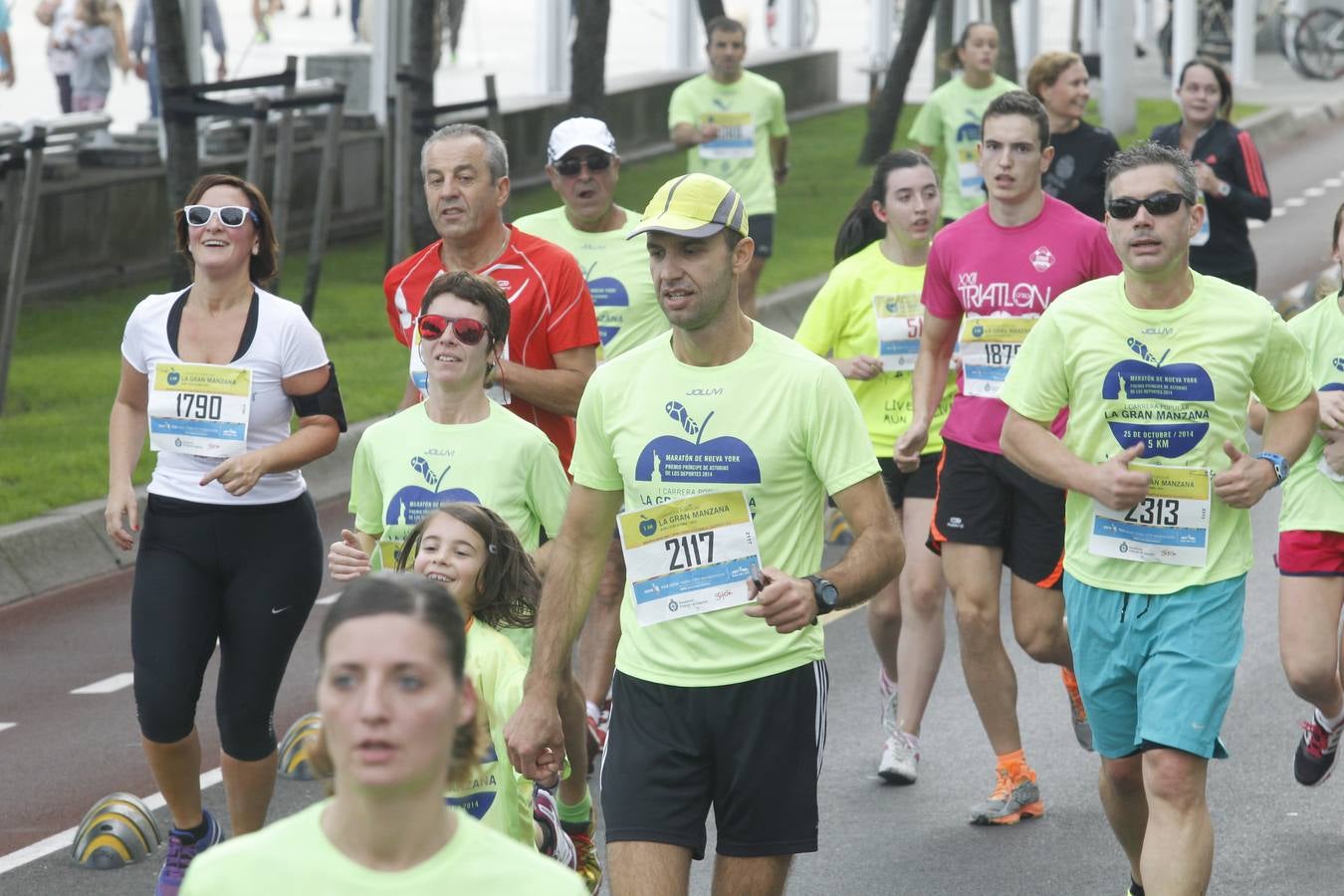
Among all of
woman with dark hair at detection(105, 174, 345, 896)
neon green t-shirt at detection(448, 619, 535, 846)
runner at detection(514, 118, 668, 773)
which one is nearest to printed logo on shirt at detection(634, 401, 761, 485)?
neon green t-shirt at detection(448, 619, 535, 846)

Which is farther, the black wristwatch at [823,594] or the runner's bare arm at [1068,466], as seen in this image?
the runner's bare arm at [1068,466]

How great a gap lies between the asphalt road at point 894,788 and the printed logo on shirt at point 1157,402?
1589 mm

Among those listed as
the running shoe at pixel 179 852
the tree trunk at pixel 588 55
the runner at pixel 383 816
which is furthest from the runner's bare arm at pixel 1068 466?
the tree trunk at pixel 588 55

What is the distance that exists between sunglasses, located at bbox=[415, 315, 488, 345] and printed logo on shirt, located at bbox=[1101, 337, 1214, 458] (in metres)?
1.65

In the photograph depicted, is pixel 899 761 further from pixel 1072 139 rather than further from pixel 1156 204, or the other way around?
pixel 1072 139

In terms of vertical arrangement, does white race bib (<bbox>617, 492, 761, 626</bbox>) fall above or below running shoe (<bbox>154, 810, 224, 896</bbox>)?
above

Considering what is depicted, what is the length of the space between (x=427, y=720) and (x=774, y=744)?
211cm

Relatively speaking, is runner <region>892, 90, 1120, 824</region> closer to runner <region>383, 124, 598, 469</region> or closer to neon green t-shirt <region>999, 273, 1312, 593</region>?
runner <region>383, 124, 598, 469</region>

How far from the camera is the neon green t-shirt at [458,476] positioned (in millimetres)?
6273

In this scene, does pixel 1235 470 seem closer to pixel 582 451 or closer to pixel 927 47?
pixel 582 451

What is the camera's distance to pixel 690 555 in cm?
510

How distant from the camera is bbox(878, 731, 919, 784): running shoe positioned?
309 inches

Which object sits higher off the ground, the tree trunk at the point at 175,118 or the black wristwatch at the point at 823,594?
the black wristwatch at the point at 823,594

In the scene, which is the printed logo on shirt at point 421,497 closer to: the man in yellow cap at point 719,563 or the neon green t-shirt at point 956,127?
the man in yellow cap at point 719,563
